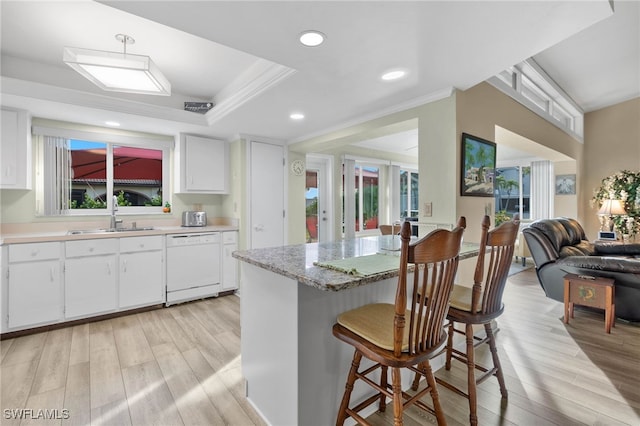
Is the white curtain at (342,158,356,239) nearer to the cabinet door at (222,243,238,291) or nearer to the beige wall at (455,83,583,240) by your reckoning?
the cabinet door at (222,243,238,291)

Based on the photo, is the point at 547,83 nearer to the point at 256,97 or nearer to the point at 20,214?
the point at 256,97

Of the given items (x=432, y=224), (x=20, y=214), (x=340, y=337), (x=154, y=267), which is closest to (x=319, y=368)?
(x=340, y=337)

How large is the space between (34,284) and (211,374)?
6.95 feet

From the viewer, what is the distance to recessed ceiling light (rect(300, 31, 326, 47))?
5.47ft

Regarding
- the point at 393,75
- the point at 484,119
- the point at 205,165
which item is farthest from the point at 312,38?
the point at 205,165

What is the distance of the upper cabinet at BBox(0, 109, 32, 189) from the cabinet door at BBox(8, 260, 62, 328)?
82 centimetres

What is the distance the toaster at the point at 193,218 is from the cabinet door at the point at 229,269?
0.53 meters

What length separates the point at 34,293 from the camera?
285 cm

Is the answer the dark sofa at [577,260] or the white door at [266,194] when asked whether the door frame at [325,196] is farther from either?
the dark sofa at [577,260]

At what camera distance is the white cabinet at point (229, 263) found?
13.2 ft

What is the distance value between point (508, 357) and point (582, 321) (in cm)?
137

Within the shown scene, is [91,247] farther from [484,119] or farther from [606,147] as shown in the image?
[606,147]

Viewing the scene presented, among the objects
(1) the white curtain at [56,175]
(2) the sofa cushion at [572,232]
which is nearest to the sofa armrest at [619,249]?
(2) the sofa cushion at [572,232]

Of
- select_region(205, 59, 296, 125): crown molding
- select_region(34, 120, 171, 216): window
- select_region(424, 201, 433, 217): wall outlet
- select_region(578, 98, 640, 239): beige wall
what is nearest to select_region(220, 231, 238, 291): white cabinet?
select_region(34, 120, 171, 216): window
